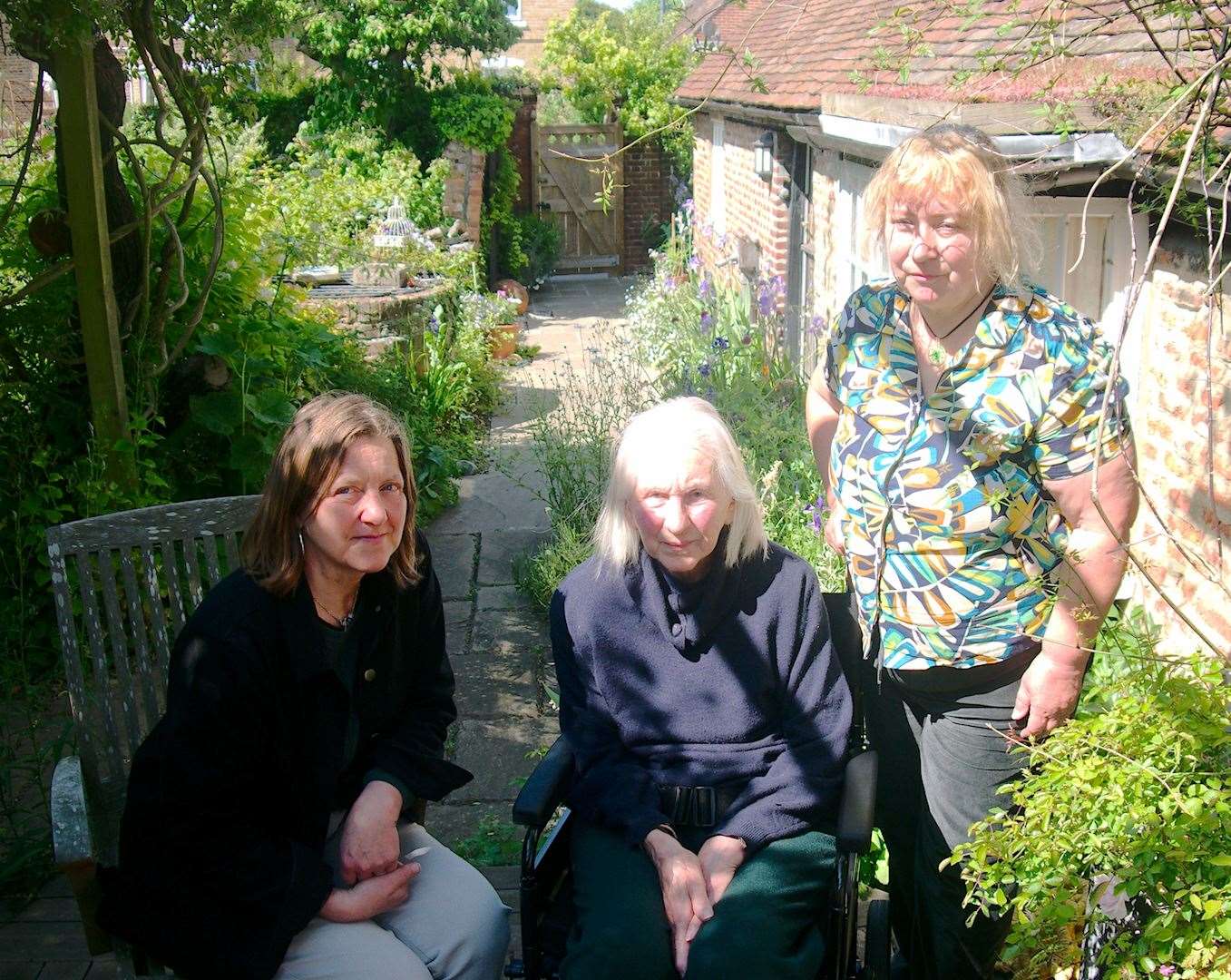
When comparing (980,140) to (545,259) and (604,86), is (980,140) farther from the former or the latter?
(604,86)

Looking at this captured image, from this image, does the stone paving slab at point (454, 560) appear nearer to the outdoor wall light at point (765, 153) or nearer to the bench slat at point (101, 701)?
the bench slat at point (101, 701)

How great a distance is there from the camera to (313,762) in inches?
89.7

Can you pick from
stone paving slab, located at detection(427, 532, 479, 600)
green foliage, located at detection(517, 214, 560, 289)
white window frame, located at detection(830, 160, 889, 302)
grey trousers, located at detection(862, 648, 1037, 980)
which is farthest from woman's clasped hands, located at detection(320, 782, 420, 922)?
green foliage, located at detection(517, 214, 560, 289)

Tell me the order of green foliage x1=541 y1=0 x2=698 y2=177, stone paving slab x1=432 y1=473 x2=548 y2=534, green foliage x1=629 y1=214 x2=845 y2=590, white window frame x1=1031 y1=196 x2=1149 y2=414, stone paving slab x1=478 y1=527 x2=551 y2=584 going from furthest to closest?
green foliage x1=541 y1=0 x2=698 y2=177, stone paving slab x1=432 y1=473 x2=548 y2=534, stone paving slab x1=478 y1=527 x2=551 y2=584, green foliage x1=629 y1=214 x2=845 y2=590, white window frame x1=1031 y1=196 x2=1149 y2=414

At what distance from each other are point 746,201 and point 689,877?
917 centimetres

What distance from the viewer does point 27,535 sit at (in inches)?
168

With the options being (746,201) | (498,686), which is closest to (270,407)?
(498,686)

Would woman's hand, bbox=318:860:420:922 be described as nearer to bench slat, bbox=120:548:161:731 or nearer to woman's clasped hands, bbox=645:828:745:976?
woman's clasped hands, bbox=645:828:745:976

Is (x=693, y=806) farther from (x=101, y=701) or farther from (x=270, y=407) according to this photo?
(x=270, y=407)

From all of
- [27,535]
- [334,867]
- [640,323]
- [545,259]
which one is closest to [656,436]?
[334,867]

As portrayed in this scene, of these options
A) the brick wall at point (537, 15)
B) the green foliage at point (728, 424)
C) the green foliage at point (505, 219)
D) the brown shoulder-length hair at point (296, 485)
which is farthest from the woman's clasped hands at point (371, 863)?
the brick wall at point (537, 15)

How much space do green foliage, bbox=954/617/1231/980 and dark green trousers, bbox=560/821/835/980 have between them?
346 mm

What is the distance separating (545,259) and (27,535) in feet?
40.4

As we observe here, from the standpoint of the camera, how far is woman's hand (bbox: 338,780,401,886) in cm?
228
